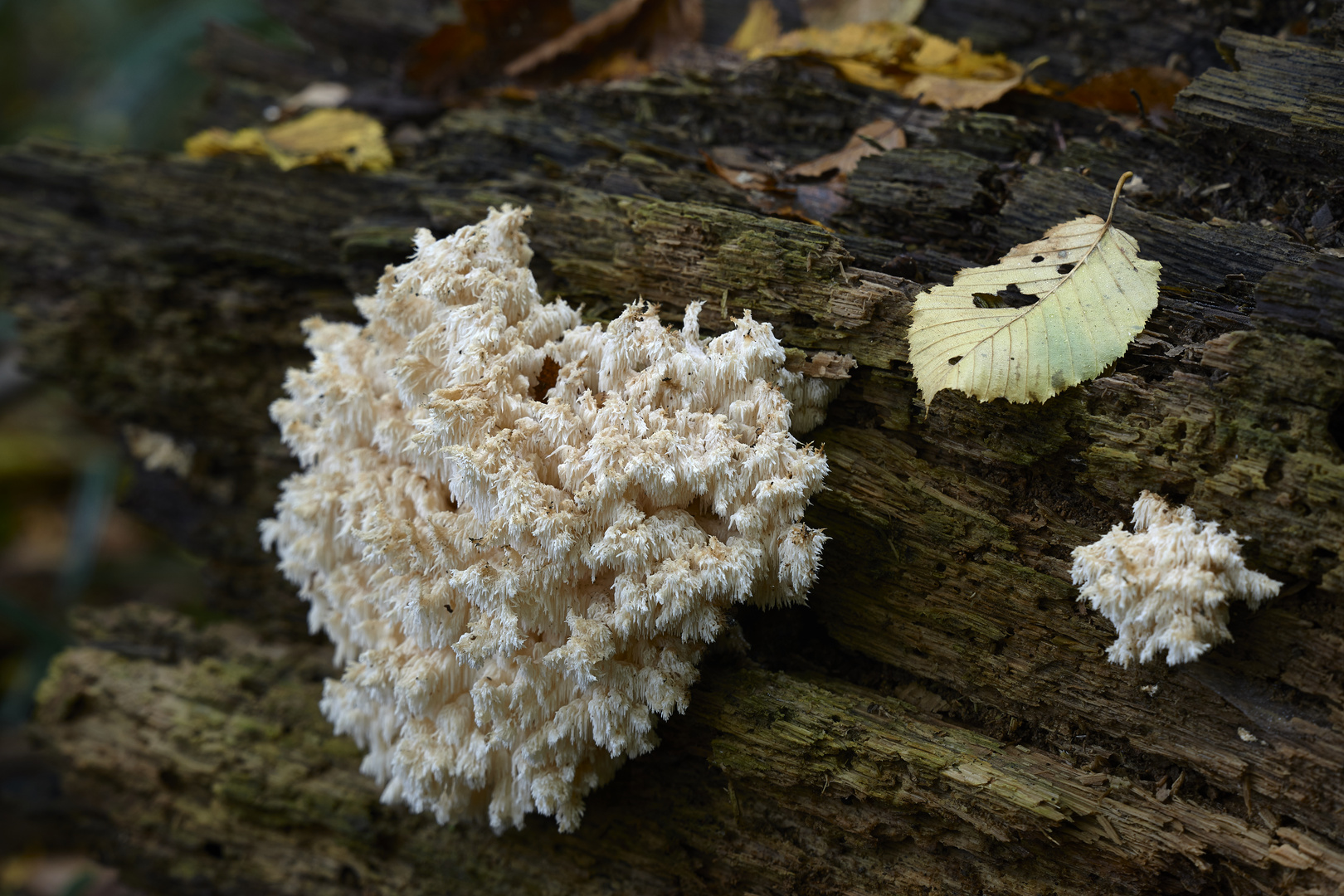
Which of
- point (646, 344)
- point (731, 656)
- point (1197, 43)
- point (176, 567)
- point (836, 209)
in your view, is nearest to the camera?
point (646, 344)

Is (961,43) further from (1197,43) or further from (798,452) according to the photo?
(798,452)

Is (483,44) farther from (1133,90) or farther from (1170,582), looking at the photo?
(1170,582)

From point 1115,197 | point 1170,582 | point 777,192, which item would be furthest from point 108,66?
point 1170,582

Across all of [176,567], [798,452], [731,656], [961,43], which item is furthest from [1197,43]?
[176,567]

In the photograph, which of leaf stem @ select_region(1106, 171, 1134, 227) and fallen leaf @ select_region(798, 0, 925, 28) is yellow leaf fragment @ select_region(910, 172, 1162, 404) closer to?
leaf stem @ select_region(1106, 171, 1134, 227)

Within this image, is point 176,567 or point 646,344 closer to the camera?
point 646,344

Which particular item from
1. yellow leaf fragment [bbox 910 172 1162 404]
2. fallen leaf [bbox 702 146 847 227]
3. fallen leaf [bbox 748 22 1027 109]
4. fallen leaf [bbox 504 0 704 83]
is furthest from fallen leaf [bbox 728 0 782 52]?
yellow leaf fragment [bbox 910 172 1162 404]
